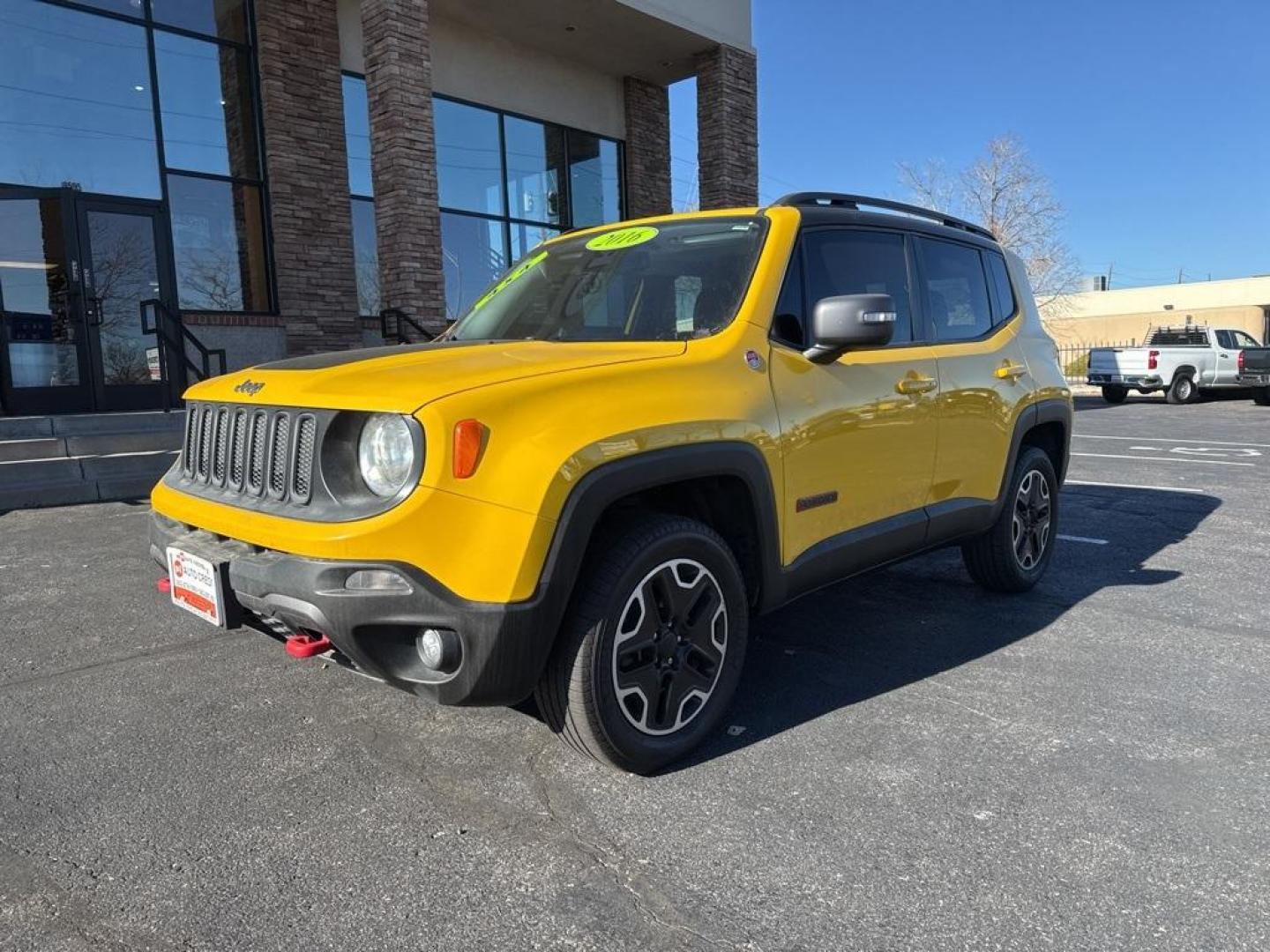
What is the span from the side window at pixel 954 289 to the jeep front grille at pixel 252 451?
9.25 ft

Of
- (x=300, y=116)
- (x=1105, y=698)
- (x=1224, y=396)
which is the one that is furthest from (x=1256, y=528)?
A: (x=1224, y=396)

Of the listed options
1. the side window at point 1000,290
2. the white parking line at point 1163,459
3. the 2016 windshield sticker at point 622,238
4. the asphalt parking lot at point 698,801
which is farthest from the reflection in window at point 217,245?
the white parking line at point 1163,459

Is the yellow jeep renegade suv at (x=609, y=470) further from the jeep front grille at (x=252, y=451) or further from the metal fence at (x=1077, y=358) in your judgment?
the metal fence at (x=1077, y=358)

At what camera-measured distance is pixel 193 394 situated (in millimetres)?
3309

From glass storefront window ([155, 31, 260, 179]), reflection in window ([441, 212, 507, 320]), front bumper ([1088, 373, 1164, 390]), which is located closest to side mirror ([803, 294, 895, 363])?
glass storefront window ([155, 31, 260, 179])

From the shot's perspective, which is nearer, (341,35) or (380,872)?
(380,872)

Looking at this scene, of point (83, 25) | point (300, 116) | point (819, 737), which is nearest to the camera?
point (819, 737)

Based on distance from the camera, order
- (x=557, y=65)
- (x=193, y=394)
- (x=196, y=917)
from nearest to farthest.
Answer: (x=196, y=917) → (x=193, y=394) → (x=557, y=65)

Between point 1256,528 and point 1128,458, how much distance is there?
176 inches

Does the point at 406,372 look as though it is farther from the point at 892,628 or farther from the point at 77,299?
the point at 77,299

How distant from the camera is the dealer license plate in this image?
268 centimetres

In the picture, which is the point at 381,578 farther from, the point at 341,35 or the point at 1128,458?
the point at 341,35

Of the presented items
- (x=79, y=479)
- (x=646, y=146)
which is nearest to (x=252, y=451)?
(x=79, y=479)

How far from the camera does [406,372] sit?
2.73 m
